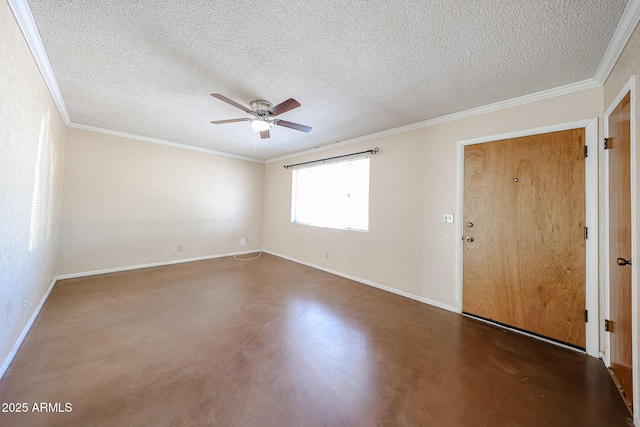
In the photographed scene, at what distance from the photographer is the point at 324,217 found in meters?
4.67

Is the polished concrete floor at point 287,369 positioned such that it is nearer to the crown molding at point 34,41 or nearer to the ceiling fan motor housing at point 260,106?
the ceiling fan motor housing at point 260,106

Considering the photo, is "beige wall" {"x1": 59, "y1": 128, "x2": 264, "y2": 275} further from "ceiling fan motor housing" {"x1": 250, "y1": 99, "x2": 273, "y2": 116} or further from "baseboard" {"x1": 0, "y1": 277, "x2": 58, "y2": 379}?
"ceiling fan motor housing" {"x1": 250, "y1": 99, "x2": 273, "y2": 116}

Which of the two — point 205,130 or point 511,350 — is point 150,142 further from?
point 511,350

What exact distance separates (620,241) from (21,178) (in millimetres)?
4724

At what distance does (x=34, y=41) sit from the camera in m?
1.73

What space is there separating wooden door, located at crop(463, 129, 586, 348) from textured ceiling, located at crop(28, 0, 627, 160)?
65 cm

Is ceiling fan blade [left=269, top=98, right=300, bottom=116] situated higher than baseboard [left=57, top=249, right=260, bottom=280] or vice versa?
ceiling fan blade [left=269, top=98, right=300, bottom=116]

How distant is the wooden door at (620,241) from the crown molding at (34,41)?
13.3 ft

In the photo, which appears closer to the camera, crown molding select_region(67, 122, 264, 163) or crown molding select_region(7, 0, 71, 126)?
crown molding select_region(7, 0, 71, 126)

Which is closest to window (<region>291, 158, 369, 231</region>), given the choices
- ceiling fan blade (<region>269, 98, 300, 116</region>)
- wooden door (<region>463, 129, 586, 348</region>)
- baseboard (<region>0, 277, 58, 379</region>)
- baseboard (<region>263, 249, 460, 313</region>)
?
baseboard (<region>263, 249, 460, 313</region>)

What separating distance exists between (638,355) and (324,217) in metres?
3.87

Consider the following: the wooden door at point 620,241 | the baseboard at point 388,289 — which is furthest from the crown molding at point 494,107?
the baseboard at point 388,289

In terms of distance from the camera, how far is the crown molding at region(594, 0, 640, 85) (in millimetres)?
1345

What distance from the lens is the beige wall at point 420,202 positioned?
2.38 metres
